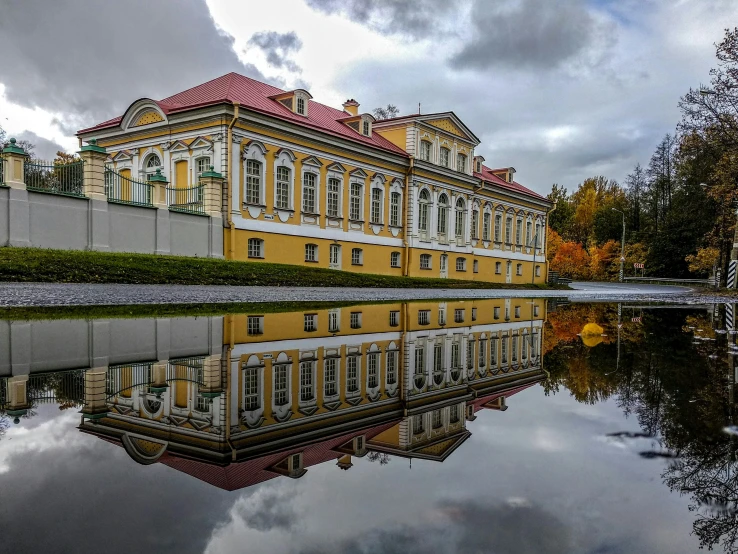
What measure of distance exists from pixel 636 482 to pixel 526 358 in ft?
10.7

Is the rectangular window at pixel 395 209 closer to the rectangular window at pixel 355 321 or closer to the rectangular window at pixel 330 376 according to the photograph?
the rectangular window at pixel 355 321

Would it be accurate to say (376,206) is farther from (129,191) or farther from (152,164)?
(129,191)

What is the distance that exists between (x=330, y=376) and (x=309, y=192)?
84.7 ft

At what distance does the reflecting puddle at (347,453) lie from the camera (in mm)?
1476

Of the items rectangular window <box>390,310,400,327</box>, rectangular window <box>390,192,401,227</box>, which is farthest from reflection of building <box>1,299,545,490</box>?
rectangular window <box>390,192,401,227</box>

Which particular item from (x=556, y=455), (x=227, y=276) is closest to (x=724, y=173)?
(x=227, y=276)

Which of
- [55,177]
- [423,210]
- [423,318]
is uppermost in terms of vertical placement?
[423,210]

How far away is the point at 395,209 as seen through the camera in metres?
34.8

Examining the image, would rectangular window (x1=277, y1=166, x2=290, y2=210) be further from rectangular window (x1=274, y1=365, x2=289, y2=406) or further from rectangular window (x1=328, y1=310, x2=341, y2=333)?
rectangular window (x1=274, y1=365, x2=289, y2=406)

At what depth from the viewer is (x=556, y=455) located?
2.14 metres

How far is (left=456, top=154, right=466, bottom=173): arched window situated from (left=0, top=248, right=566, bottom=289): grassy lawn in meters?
18.5

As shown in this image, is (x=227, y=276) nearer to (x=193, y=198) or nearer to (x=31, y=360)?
(x=193, y=198)

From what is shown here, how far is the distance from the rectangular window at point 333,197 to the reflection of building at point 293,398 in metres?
24.4

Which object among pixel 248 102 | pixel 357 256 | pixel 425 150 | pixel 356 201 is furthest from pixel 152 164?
pixel 425 150
